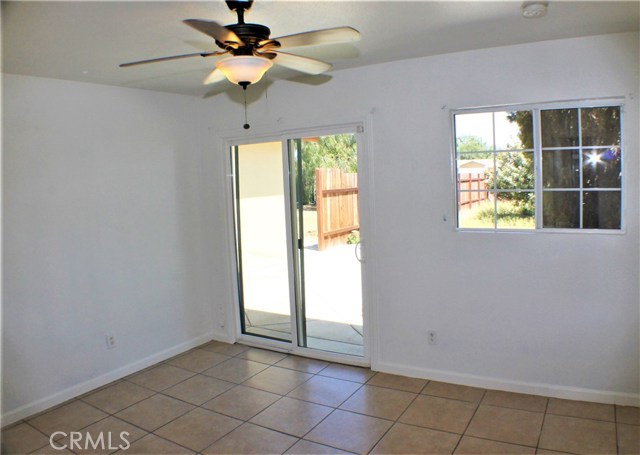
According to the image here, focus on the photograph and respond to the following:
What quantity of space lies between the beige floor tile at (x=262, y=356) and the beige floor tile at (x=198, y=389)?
47 centimetres

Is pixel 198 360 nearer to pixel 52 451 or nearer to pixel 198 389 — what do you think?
pixel 198 389

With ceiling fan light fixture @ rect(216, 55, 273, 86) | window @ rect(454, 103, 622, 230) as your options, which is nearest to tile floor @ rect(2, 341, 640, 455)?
window @ rect(454, 103, 622, 230)

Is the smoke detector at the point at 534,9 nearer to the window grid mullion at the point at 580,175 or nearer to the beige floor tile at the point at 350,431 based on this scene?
the window grid mullion at the point at 580,175

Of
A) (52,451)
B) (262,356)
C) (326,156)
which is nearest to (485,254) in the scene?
(326,156)

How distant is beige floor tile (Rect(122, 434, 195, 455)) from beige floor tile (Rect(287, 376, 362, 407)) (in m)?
0.89

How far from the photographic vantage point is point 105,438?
117 inches

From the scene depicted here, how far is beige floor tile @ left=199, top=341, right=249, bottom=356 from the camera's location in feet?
14.3

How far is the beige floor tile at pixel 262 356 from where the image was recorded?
4.14 metres

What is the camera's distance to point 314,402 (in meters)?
3.32

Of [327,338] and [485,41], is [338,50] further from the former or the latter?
[327,338]

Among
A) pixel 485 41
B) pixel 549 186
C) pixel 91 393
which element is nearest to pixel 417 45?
pixel 485 41

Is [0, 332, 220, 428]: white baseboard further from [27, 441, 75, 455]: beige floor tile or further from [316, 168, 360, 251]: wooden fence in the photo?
[316, 168, 360, 251]: wooden fence

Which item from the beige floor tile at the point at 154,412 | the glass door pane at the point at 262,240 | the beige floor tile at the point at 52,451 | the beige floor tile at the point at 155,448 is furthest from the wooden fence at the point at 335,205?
the beige floor tile at the point at 52,451

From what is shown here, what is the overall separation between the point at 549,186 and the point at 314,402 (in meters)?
2.18
